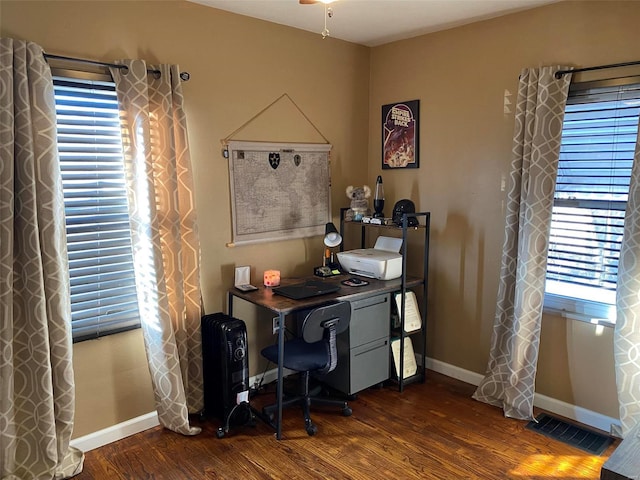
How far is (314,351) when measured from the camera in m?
3.03

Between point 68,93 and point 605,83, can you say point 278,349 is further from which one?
point 605,83

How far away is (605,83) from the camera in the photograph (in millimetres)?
2777

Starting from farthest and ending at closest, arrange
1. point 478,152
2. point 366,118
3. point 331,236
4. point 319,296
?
point 366,118 → point 331,236 → point 478,152 → point 319,296

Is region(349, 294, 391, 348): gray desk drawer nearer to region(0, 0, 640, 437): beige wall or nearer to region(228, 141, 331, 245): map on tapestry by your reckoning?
region(0, 0, 640, 437): beige wall

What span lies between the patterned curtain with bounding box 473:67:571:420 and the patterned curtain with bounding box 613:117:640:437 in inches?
16.2

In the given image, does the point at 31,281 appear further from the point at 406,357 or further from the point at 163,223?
the point at 406,357

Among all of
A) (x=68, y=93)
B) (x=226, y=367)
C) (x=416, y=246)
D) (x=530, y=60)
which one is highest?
(x=530, y=60)

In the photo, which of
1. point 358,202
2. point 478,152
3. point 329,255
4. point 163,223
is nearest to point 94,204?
point 163,223

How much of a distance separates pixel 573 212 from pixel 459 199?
0.76 metres

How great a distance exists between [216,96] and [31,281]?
1509mm

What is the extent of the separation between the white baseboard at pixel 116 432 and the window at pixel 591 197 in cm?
255

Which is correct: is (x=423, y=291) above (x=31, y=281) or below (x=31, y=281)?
below

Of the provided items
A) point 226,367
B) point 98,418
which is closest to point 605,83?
point 226,367

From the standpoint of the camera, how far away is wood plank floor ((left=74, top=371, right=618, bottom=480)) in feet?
8.39
